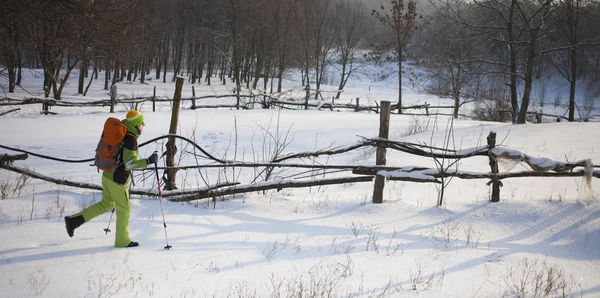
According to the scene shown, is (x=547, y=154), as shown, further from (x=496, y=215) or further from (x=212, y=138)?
(x=212, y=138)

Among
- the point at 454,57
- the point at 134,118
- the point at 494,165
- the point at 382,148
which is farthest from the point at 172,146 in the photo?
the point at 454,57

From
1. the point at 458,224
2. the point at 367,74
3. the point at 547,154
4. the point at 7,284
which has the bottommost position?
the point at 7,284

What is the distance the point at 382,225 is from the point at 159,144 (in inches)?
330

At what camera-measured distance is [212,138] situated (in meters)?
13.4

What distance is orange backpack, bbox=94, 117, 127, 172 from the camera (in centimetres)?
412

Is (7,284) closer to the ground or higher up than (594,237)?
closer to the ground

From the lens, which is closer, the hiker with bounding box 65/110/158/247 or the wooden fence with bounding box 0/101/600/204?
the hiker with bounding box 65/110/158/247

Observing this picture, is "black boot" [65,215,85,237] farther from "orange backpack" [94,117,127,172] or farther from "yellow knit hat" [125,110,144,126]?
"yellow knit hat" [125,110,144,126]

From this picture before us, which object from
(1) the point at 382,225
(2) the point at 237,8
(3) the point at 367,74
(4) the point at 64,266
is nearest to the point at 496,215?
(1) the point at 382,225

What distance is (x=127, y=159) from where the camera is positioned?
420 cm

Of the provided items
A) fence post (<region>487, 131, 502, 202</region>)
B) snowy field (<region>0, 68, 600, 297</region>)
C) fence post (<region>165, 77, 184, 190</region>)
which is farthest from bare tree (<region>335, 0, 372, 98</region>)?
fence post (<region>487, 131, 502, 202</region>)

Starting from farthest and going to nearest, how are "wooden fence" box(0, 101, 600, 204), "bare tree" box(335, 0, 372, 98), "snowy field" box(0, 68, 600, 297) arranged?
"bare tree" box(335, 0, 372, 98)
"wooden fence" box(0, 101, 600, 204)
"snowy field" box(0, 68, 600, 297)

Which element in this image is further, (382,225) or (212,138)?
(212,138)

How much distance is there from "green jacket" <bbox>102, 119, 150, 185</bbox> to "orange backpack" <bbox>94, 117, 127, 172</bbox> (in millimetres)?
42
